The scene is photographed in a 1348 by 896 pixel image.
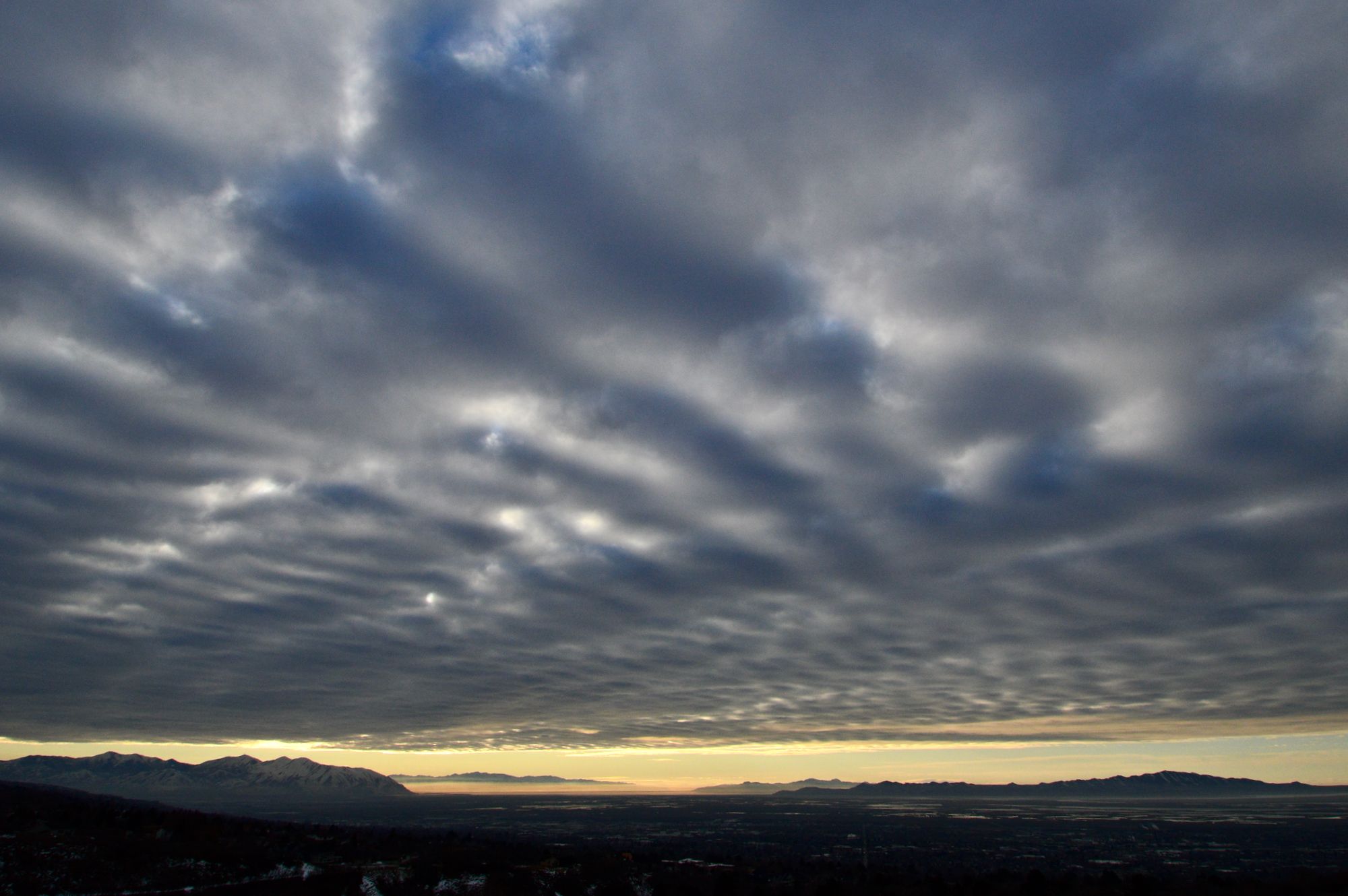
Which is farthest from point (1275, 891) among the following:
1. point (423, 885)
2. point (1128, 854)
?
point (1128, 854)

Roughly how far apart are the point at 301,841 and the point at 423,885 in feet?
153

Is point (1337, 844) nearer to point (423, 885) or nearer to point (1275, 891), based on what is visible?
point (1275, 891)

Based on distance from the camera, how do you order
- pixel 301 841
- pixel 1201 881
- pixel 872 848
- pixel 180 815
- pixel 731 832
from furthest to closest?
pixel 731 832, pixel 872 848, pixel 180 815, pixel 301 841, pixel 1201 881

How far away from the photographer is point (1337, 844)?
530 ft

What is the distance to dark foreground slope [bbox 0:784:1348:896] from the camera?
254 ft

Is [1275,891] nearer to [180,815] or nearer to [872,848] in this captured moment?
[872,848]

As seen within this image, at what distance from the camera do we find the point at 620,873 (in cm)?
9588

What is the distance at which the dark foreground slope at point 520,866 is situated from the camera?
3046 inches

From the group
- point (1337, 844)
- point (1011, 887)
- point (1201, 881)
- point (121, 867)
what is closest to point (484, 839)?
point (121, 867)

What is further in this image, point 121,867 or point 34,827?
point 34,827

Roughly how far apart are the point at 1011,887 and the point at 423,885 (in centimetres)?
6748

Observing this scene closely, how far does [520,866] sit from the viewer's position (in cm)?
9862

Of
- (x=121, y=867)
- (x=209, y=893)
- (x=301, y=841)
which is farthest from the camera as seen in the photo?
(x=301, y=841)

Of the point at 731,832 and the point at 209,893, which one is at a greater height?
the point at 209,893
